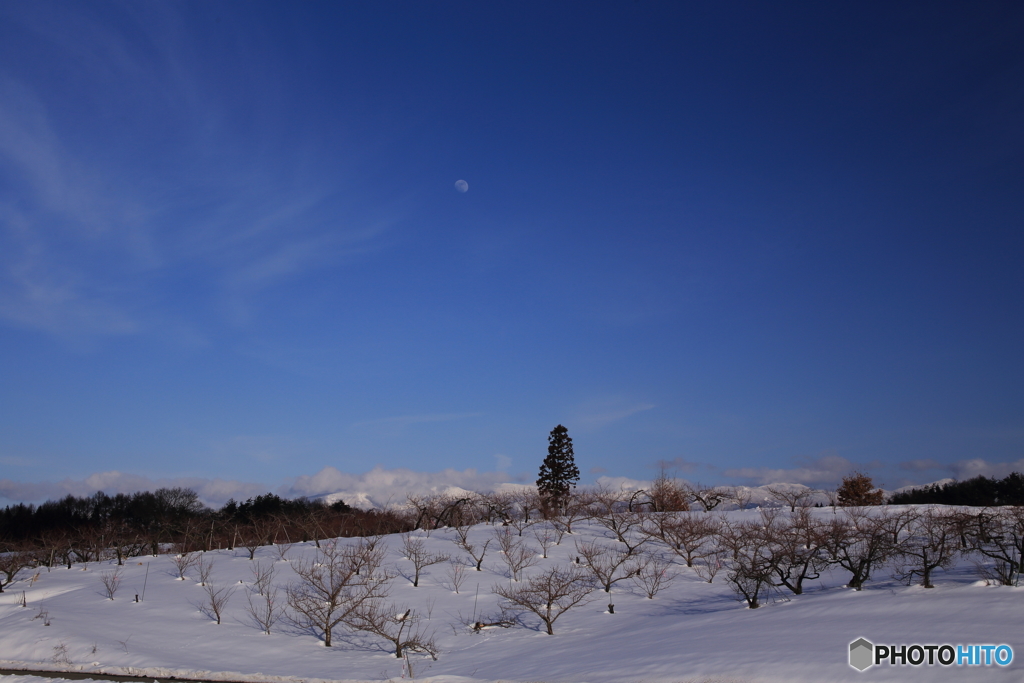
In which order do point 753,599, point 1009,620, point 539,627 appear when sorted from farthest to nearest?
1. point 539,627
2. point 753,599
3. point 1009,620

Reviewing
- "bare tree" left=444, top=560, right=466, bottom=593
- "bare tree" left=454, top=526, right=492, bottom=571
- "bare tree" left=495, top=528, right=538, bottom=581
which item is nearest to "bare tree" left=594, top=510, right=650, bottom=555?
"bare tree" left=495, top=528, right=538, bottom=581

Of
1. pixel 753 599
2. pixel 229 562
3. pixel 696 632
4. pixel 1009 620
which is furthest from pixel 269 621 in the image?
pixel 1009 620

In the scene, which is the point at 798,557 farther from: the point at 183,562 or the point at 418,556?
the point at 183,562

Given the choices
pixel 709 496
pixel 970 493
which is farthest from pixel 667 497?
pixel 970 493

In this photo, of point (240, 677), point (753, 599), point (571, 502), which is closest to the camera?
point (240, 677)

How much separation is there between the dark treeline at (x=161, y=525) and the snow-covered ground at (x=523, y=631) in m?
6.19

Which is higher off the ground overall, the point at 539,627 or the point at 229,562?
the point at 229,562

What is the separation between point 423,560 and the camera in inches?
1625

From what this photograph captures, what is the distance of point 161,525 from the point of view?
69250 mm

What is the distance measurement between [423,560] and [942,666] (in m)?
30.2

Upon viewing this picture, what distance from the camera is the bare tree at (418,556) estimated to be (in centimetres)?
3941

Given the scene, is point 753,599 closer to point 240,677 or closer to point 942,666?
point 942,666

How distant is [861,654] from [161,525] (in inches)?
2783

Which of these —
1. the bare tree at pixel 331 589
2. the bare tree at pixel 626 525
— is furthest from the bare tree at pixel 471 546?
the bare tree at pixel 626 525
